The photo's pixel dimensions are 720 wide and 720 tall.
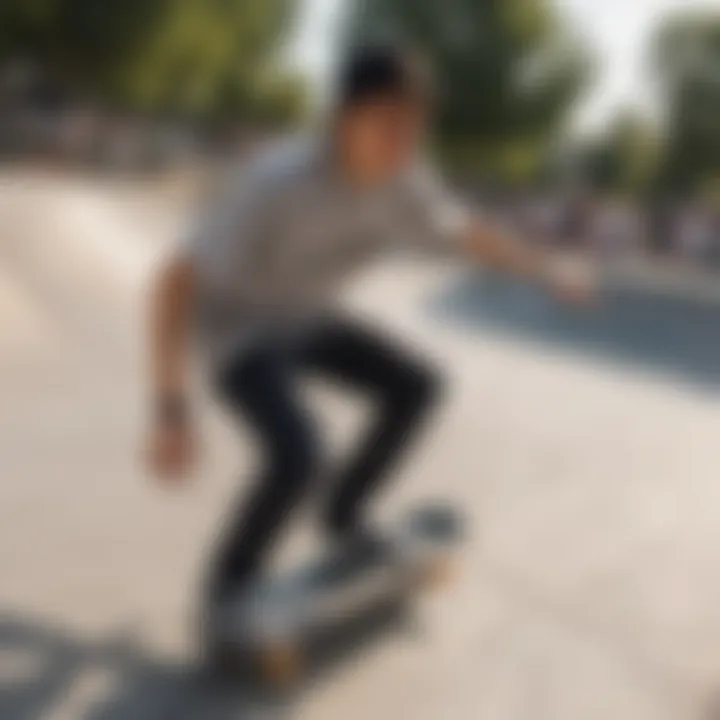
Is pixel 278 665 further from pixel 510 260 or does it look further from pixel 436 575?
pixel 510 260

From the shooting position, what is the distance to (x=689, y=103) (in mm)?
19609

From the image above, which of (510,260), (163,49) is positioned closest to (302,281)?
(510,260)

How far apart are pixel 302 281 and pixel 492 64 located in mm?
20455

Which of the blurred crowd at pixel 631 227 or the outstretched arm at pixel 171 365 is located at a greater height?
the blurred crowd at pixel 631 227

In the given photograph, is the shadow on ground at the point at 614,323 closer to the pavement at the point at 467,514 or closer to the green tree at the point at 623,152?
the pavement at the point at 467,514

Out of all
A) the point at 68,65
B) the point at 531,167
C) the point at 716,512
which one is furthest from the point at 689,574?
the point at 531,167

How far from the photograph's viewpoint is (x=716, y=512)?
11.6ft

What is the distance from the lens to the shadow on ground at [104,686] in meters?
2.25

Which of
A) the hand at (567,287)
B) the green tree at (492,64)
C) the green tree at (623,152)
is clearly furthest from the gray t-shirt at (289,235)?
the green tree at (623,152)

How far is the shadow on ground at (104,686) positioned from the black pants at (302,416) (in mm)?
245

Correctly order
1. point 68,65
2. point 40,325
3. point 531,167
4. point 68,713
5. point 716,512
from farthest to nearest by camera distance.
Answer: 1. point 531,167
2. point 68,65
3. point 40,325
4. point 716,512
5. point 68,713

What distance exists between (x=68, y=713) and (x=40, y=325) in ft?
11.0

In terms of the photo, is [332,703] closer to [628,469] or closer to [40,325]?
[628,469]

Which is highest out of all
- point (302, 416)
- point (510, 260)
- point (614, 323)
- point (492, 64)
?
point (492, 64)
